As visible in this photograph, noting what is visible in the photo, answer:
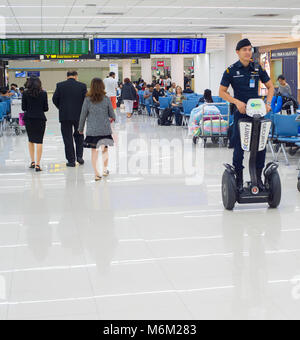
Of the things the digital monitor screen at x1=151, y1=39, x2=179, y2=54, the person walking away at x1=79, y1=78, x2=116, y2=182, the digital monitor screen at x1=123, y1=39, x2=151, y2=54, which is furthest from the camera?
the digital monitor screen at x1=151, y1=39, x2=179, y2=54

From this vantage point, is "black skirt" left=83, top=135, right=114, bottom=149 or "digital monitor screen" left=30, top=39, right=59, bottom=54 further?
"digital monitor screen" left=30, top=39, right=59, bottom=54

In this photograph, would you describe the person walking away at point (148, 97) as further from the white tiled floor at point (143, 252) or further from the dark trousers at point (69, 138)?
the white tiled floor at point (143, 252)

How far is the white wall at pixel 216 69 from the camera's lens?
31.6 m

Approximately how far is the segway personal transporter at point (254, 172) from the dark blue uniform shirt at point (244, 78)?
0.88ft

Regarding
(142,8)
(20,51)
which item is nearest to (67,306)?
(142,8)

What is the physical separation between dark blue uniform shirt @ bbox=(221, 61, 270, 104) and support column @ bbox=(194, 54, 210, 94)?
89.9ft

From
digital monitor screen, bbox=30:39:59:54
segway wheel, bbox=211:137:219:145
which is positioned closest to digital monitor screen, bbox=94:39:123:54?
digital monitor screen, bbox=30:39:59:54

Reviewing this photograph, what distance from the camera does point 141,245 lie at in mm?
5066

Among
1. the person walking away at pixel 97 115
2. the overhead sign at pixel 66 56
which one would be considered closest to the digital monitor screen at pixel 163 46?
the overhead sign at pixel 66 56

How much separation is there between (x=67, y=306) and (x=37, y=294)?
32cm

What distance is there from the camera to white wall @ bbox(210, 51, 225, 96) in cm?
3158

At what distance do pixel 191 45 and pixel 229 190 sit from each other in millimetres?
14634

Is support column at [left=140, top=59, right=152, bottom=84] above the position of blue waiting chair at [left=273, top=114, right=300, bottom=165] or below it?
above

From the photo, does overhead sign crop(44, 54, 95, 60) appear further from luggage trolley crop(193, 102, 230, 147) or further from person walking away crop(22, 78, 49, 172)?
person walking away crop(22, 78, 49, 172)
